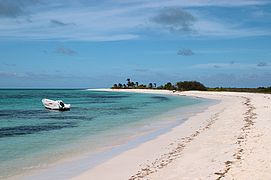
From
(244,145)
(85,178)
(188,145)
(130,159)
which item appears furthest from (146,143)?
(85,178)

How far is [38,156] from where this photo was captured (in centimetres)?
1397

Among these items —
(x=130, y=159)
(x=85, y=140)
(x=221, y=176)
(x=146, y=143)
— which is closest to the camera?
(x=221, y=176)

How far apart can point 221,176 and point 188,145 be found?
219 inches

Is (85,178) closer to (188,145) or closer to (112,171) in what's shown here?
(112,171)

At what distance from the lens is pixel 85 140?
18.2 m

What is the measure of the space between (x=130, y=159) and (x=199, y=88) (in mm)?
117427

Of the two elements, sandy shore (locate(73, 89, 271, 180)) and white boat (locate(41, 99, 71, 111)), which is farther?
white boat (locate(41, 99, 71, 111))

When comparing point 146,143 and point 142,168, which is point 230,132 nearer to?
point 146,143

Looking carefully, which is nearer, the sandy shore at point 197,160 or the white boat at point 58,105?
the sandy shore at point 197,160

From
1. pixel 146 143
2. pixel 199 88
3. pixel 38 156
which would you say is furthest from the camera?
pixel 199 88

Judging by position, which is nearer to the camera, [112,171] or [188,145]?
[112,171]

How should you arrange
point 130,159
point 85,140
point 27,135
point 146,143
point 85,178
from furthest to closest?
point 27,135, point 85,140, point 146,143, point 130,159, point 85,178

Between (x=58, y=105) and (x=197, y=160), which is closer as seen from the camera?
(x=197, y=160)

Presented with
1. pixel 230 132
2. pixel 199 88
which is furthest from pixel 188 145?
pixel 199 88
